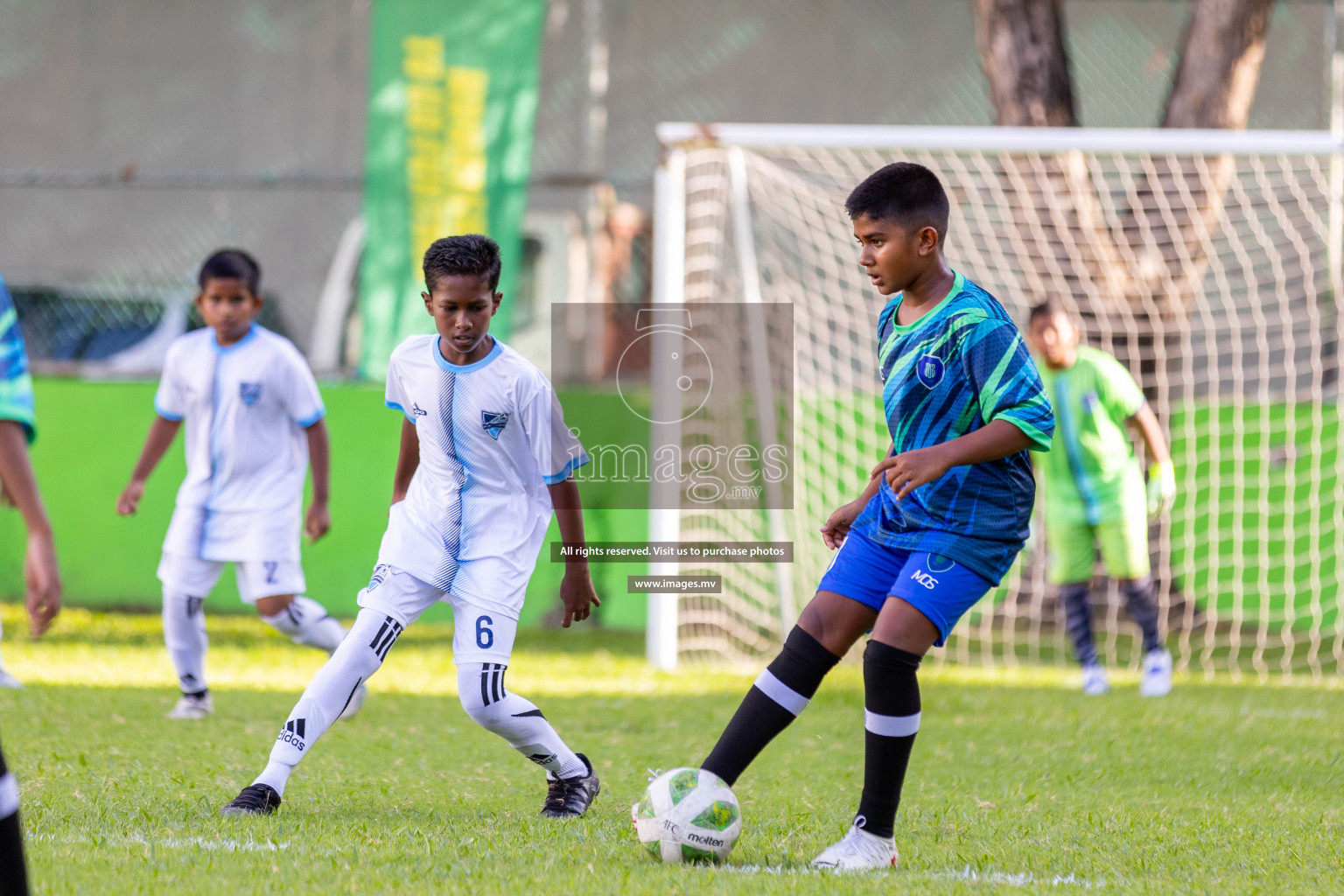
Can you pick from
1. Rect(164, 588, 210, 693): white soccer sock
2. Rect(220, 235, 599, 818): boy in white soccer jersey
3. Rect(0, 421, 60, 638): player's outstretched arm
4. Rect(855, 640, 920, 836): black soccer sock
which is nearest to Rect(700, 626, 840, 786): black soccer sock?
Rect(855, 640, 920, 836): black soccer sock

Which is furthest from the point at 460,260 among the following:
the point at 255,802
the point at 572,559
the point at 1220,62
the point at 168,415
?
the point at 1220,62

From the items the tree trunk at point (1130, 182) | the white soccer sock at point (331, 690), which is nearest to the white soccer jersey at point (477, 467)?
the white soccer sock at point (331, 690)

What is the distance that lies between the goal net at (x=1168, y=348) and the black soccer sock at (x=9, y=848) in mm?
6532

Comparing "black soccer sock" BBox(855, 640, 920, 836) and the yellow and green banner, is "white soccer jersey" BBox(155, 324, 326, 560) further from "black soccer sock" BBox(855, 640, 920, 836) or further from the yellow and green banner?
the yellow and green banner

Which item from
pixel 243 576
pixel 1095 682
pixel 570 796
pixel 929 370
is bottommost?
pixel 1095 682

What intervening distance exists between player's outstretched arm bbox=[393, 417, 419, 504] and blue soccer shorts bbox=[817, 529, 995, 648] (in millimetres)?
1290

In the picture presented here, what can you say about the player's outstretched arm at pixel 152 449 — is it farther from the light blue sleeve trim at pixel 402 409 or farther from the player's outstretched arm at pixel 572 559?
the player's outstretched arm at pixel 572 559

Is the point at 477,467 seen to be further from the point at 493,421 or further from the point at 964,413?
the point at 964,413

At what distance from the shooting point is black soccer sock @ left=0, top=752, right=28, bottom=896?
223 centimetres

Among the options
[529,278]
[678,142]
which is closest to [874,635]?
[678,142]

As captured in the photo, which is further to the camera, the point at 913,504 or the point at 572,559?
the point at 572,559

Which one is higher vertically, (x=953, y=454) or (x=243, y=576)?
(x=953, y=454)

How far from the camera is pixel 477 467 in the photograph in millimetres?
3805

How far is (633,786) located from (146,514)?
19.7 feet
